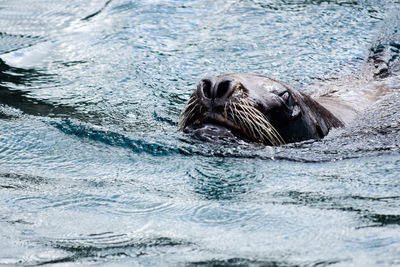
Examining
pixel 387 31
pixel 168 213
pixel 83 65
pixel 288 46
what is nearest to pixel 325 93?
pixel 288 46

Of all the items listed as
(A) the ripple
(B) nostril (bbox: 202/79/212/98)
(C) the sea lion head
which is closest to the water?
(A) the ripple

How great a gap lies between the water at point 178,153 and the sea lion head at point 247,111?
0.38ft

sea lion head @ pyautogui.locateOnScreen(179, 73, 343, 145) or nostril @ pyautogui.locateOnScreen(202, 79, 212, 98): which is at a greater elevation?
nostril @ pyautogui.locateOnScreen(202, 79, 212, 98)

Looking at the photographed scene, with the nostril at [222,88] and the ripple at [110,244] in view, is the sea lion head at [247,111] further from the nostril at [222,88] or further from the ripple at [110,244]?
the ripple at [110,244]

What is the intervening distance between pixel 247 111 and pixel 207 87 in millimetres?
319

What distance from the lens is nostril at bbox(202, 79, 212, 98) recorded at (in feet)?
14.8

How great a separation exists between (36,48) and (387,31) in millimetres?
4477

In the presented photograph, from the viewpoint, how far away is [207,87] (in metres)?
4.54

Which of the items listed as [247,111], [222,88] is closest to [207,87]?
[222,88]

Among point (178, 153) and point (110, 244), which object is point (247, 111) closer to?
point (178, 153)

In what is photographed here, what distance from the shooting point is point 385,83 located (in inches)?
270

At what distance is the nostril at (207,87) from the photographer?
4.50 meters

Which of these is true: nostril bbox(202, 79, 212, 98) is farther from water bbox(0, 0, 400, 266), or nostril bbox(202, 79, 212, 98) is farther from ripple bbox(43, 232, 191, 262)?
ripple bbox(43, 232, 191, 262)

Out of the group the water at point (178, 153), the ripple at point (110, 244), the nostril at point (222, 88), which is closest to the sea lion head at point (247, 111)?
the nostril at point (222, 88)
